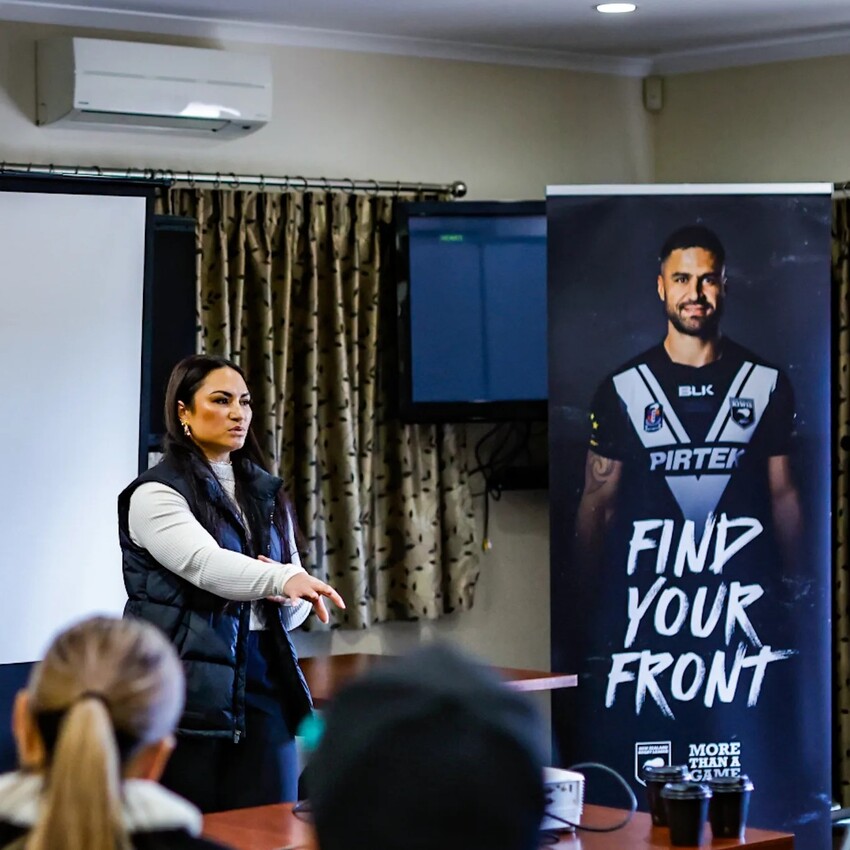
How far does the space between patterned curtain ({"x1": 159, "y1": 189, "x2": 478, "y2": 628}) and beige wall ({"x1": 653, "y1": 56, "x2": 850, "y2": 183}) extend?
1.11m

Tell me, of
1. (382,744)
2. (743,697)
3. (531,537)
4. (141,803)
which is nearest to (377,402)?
(531,537)

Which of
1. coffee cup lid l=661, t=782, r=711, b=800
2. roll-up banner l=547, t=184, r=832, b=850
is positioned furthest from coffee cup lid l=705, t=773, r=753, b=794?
roll-up banner l=547, t=184, r=832, b=850

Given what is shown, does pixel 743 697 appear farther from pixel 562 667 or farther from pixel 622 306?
pixel 622 306

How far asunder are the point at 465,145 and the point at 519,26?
1.50ft

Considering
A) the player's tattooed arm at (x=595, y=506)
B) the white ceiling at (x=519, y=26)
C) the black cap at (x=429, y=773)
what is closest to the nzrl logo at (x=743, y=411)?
the player's tattooed arm at (x=595, y=506)

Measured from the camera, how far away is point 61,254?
4.14 m

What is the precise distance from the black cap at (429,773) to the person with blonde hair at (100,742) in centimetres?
37

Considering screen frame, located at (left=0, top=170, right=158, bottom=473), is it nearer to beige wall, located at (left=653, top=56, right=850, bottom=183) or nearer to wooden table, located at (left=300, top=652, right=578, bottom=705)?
wooden table, located at (left=300, top=652, right=578, bottom=705)

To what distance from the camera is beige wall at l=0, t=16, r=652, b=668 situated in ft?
16.1

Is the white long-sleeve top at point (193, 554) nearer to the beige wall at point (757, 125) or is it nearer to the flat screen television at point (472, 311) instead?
the flat screen television at point (472, 311)

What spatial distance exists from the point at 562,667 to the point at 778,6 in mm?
2013

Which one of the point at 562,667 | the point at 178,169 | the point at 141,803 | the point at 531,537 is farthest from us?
the point at 531,537

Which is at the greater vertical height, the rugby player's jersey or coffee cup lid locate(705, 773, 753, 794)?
the rugby player's jersey

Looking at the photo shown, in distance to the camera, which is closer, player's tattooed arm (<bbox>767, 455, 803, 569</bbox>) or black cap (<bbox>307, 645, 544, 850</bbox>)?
black cap (<bbox>307, 645, 544, 850</bbox>)
